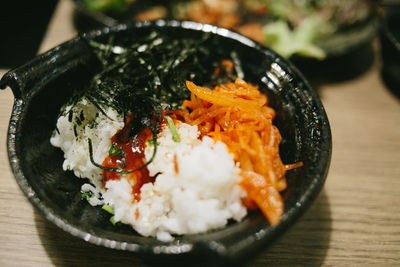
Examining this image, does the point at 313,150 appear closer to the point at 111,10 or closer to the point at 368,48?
the point at 368,48

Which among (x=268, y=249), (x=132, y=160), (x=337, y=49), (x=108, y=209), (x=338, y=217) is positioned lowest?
(x=338, y=217)

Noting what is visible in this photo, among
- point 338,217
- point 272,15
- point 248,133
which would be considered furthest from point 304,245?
point 272,15

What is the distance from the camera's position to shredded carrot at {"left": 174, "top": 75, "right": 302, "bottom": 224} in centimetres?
149

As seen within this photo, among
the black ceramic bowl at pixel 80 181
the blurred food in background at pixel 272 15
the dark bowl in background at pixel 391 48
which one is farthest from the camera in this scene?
the blurred food in background at pixel 272 15

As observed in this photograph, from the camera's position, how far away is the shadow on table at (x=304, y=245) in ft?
5.74

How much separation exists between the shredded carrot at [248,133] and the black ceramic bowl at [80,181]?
65 mm

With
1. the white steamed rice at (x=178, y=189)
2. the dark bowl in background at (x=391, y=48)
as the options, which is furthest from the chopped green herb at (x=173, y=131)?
the dark bowl in background at (x=391, y=48)

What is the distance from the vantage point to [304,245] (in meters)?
1.83

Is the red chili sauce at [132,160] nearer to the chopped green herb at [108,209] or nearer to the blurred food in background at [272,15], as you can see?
the chopped green herb at [108,209]

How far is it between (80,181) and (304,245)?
1.26m

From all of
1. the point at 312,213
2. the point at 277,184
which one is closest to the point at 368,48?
the point at 312,213

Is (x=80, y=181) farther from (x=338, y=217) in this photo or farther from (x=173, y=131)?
(x=338, y=217)

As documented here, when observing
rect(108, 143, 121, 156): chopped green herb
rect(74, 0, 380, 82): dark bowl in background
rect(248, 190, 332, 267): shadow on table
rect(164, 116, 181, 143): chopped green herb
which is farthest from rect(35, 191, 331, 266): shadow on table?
rect(74, 0, 380, 82): dark bowl in background

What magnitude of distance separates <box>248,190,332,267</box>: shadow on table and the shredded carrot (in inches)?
12.7
